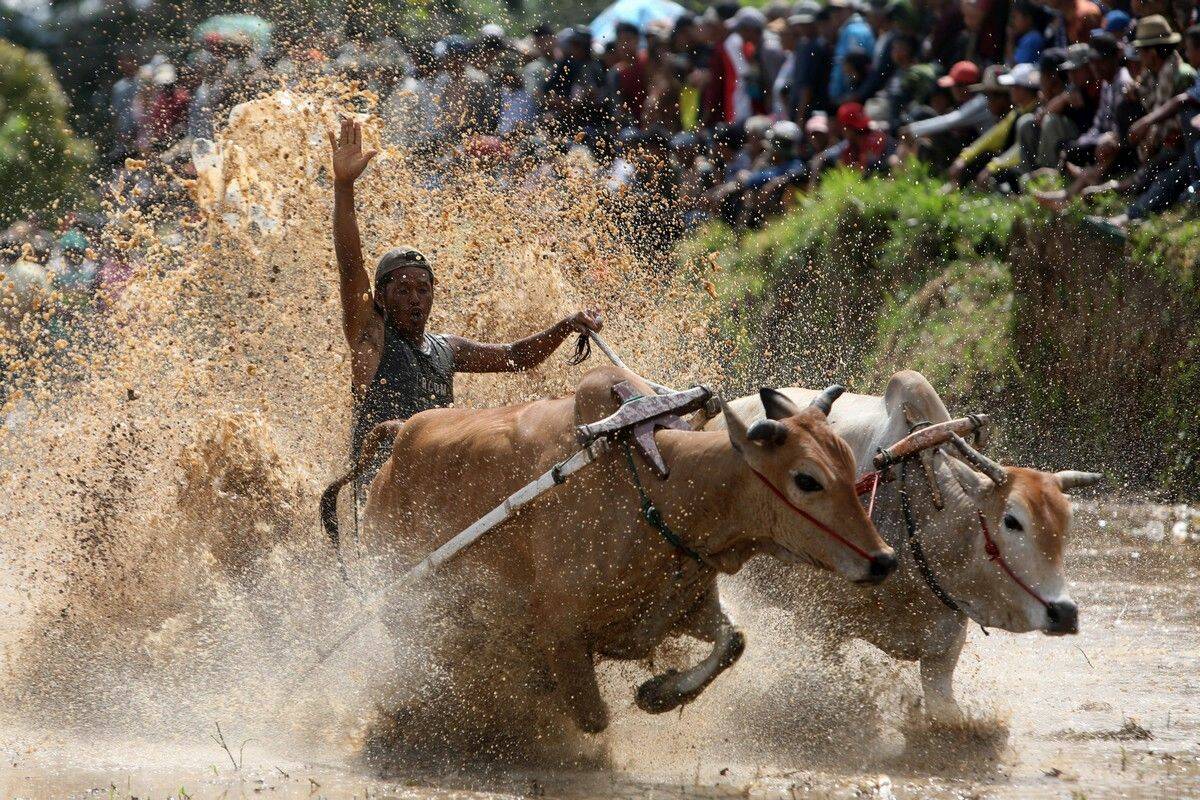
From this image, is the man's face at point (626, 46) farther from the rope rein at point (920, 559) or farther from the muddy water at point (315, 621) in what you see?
the rope rein at point (920, 559)

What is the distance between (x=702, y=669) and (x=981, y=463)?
113 centimetres

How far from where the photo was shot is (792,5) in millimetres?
14656

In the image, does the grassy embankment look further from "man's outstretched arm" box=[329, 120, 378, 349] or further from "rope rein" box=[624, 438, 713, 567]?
"rope rein" box=[624, 438, 713, 567]

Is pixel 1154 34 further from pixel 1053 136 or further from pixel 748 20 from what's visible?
pixel 748 20

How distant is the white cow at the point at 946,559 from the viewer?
5.28 metres

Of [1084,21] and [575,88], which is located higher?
[1084,21]

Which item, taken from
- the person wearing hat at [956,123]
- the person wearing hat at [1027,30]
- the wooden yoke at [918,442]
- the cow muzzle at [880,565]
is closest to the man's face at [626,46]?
the person wearing hat at [956,123]

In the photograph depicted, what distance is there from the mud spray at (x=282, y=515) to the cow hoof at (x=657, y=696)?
0.37m

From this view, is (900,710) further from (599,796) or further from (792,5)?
(792,5)

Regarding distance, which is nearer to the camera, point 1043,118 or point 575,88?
point 1043,118

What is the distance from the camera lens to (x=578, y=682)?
16.9ft

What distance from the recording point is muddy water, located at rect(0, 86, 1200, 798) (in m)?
5.43

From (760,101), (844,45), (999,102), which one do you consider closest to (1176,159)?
(999,102)

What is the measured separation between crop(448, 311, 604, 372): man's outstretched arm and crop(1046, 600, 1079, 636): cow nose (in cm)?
221
